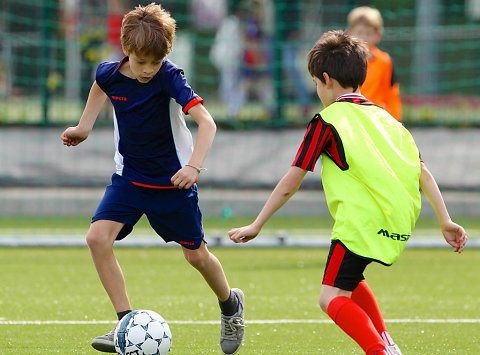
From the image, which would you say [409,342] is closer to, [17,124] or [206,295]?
[206,295]

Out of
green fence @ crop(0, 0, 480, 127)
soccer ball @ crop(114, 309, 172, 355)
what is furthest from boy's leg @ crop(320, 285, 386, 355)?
green fence @ crop(0, 0, 480, 127)

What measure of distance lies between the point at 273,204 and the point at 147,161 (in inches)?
38.7

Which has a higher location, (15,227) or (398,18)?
(398,18)

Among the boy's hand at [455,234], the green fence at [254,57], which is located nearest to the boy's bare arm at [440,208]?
the boy's hand at [455,234]

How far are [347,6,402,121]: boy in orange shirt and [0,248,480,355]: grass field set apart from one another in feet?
4.41

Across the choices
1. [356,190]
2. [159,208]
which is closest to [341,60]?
[356,190]

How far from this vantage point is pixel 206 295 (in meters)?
6.59

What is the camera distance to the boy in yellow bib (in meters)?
3.95

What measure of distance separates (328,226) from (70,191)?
3.06 metres

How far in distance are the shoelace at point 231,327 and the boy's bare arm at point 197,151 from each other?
2.67 feet

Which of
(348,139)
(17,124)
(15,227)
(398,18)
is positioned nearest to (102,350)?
(348,139)

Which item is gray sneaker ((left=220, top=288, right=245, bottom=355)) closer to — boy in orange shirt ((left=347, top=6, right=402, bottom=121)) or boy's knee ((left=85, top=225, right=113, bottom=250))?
boy's knee ((left=85, top=225, right=113, bottom=250))

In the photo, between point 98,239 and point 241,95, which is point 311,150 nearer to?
point 98,239

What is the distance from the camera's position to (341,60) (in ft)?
13.8
